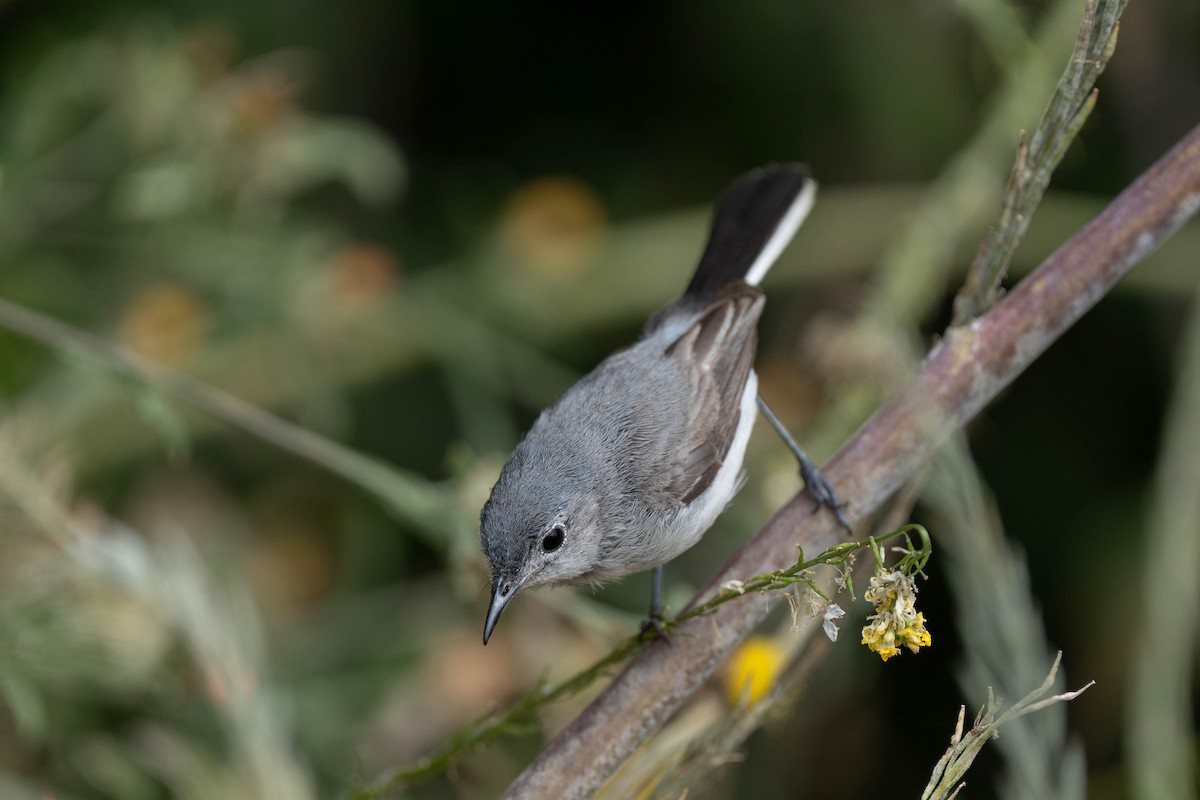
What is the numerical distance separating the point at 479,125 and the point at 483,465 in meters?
2.17

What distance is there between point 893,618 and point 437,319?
2.43m

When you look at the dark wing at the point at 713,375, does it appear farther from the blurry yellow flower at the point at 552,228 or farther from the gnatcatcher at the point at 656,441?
the blurry yellow flower at the point at 552,228

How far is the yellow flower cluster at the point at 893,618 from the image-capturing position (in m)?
1.25

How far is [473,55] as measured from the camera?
172 inches

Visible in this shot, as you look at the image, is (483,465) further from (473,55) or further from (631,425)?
(473,55)

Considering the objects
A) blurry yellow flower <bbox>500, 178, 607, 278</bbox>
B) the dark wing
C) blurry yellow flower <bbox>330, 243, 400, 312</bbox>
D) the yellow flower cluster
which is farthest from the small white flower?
blurry yellow flower <bbox>500, 178, 607, 278</bbox>

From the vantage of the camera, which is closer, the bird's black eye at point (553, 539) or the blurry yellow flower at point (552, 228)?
the bird's black eye at point (553, 539)

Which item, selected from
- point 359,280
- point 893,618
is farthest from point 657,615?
point 359,280

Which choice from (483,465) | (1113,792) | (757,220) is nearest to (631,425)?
(483,465)

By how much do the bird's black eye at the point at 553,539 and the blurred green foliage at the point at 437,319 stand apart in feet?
0.51

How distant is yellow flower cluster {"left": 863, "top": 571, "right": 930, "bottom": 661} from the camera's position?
49.1 inches

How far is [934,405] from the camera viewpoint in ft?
5.94

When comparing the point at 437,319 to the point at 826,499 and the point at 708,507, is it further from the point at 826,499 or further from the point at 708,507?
the point at 826,499

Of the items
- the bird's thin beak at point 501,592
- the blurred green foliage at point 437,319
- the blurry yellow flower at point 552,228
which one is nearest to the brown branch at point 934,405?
the bird's thin beak at point 501,592
